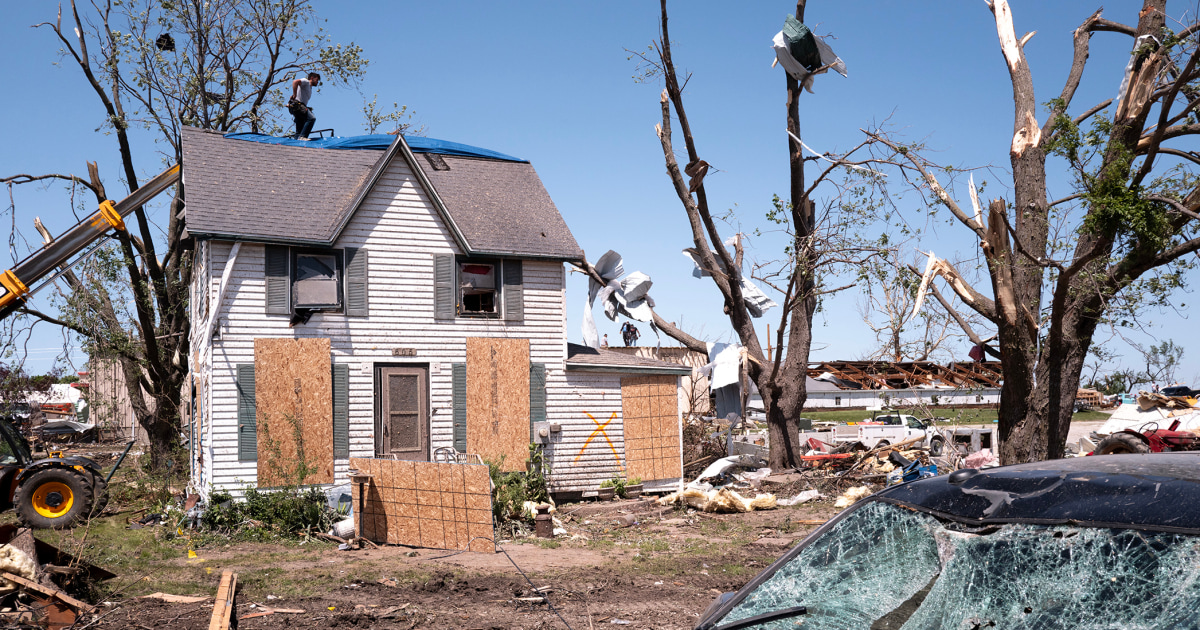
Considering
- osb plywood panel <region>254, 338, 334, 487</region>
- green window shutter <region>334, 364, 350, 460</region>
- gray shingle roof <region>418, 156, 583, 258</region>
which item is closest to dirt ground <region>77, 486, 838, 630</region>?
osb plywood panel <region>254, 338, 334, 487</region>

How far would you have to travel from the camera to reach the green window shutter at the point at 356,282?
14836 mm

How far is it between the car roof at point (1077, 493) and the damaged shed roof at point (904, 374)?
32.0m

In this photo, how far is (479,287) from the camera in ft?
52.7

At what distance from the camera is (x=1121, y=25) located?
11.1 meters

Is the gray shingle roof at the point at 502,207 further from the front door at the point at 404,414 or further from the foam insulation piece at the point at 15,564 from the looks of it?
the foam insulation piece at the point at 15,564

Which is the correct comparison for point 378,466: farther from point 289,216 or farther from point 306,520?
point 289,216

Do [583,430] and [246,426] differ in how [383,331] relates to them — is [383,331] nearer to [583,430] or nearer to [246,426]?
[246,426]

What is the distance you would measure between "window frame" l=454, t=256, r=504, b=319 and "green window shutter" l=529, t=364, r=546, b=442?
1.21m

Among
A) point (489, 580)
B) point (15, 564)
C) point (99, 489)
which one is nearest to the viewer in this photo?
point (15, 564)

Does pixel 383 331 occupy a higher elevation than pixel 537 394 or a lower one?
higher

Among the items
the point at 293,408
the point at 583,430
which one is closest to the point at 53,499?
the point at 293,408

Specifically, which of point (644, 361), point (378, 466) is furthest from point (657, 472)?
point (378, 466)

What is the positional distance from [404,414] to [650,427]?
15.8ft

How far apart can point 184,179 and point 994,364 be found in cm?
3418
